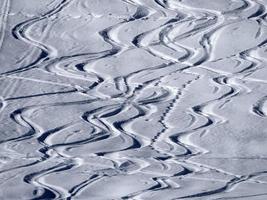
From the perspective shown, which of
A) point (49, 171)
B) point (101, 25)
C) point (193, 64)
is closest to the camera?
point (49, 171)

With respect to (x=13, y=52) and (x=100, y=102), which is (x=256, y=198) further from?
(x=13, y=52)

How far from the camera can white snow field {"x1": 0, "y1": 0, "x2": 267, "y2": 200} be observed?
10.4ft

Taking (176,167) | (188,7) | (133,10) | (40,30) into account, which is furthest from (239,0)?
(176,167)

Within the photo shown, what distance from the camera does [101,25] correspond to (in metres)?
4.38

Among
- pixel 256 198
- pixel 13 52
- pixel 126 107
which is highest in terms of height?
pixel 13 52

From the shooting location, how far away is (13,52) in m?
4.12

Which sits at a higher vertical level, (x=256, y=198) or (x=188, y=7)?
(x=188, y=7)

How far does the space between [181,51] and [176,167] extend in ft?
3.51

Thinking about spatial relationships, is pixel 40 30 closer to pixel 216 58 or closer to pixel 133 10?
pixel 133 10

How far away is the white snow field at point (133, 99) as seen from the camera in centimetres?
→ 318

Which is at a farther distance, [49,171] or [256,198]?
[49,171]

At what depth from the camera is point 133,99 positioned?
3807 mm

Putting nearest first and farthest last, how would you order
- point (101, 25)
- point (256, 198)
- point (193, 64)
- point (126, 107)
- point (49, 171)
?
point (256, 198) → point (49, 171) → point (126, 107) → point (193, 64) → point (101, 25)

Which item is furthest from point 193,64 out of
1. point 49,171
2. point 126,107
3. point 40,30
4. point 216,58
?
point 49,171
